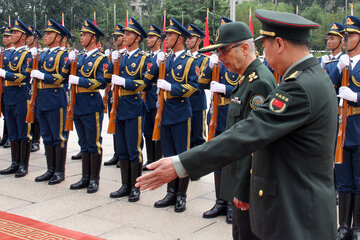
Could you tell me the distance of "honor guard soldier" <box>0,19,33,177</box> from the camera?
717 cm

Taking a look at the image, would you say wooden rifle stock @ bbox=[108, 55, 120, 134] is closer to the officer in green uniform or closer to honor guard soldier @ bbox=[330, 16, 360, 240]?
honor guard soldier @ bbox=[330, 16, 360, 240]

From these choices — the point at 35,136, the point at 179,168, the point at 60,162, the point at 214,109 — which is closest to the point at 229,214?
the point at 214,109

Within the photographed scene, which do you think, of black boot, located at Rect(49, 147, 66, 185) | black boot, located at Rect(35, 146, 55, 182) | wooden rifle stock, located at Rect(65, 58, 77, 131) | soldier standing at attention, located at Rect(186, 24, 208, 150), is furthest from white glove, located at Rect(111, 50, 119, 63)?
black boot, located at Rect(35, 146, 55, 182)

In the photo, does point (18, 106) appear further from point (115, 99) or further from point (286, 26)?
point (286, 26)

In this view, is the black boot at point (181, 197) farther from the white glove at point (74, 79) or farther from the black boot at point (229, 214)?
the white glove at point (74, 79)

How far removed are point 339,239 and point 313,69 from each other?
2.88 meters

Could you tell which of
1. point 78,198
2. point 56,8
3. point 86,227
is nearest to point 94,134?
point 78,198

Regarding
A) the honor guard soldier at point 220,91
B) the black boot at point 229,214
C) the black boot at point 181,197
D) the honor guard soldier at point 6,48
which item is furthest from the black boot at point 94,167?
the honor guard soldier at point 6,48

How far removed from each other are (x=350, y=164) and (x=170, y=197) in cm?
212

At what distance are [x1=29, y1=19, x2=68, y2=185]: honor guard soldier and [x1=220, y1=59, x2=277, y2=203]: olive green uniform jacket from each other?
13.1 feet

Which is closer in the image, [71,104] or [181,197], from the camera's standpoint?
[181,197]

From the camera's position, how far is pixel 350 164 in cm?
469

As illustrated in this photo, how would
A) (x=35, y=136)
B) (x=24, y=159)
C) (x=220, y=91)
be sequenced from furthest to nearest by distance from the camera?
(x=35, y=136) → (x=24, y=159) → (x=220, y=91)

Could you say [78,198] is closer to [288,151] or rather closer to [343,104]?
[343,104]
